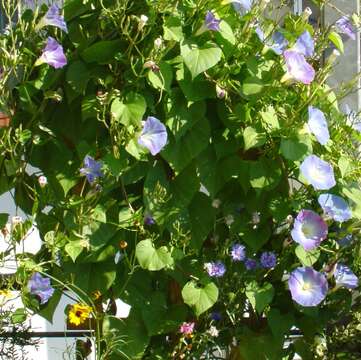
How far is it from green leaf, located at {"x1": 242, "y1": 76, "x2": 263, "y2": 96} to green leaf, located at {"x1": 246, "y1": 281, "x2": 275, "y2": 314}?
54 cm

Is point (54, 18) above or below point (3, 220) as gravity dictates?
above

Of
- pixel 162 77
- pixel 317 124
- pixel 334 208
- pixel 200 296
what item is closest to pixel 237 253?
pixel 200 296

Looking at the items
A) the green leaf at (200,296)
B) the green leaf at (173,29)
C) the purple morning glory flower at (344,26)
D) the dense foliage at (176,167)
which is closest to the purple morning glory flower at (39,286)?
the dense foliage at (176,167)

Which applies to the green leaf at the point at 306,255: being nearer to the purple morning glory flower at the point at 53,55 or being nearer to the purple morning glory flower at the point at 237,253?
the purple morning glory flower at the point at 237,253

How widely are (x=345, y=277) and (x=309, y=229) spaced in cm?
23

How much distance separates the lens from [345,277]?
217 centimetres

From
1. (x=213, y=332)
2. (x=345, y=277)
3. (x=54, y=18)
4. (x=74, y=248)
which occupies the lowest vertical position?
(x=213, y=332)

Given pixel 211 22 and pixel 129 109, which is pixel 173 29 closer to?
pixel 211 22

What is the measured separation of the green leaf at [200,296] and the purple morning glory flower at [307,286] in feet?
0.70

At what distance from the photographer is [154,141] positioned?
190 cm

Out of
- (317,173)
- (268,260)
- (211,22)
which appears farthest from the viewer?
(268,260)

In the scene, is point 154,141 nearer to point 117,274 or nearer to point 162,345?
point 117,274

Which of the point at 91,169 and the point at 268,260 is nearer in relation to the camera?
the point at 91,169

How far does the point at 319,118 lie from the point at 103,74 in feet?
1.90
